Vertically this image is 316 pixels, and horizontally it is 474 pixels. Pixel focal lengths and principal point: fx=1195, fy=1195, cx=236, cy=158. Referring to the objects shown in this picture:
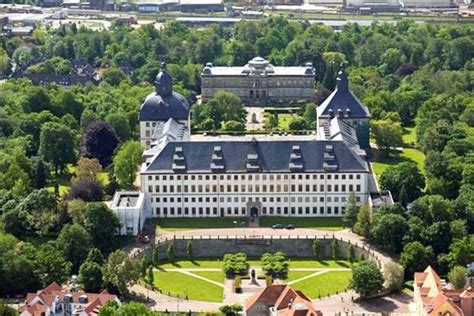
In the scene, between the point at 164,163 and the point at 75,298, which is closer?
the point at 75,298

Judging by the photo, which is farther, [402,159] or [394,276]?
[402,159]

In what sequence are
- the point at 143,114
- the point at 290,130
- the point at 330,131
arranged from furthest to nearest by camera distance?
the point at 290,130 < the point at 143,114 < the point at 330,131

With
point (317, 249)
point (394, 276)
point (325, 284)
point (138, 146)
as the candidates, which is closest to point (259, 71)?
point (138, 146)

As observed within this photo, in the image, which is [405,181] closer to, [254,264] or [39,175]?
[254,264]

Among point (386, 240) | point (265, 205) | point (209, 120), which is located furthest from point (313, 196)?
point (209, 120)

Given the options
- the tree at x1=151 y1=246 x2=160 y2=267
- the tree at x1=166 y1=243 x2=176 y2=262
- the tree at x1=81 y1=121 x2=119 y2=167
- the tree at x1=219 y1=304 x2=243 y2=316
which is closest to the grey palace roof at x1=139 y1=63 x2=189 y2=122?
the tree at x1=81 y1=121 x2=119 y2=167

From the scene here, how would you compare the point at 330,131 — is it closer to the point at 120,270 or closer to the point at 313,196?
the point at 313,196

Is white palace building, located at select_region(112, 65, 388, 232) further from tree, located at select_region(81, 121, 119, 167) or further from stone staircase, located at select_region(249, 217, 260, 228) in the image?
tree, located at select_region(81, 121, 119, 167)
